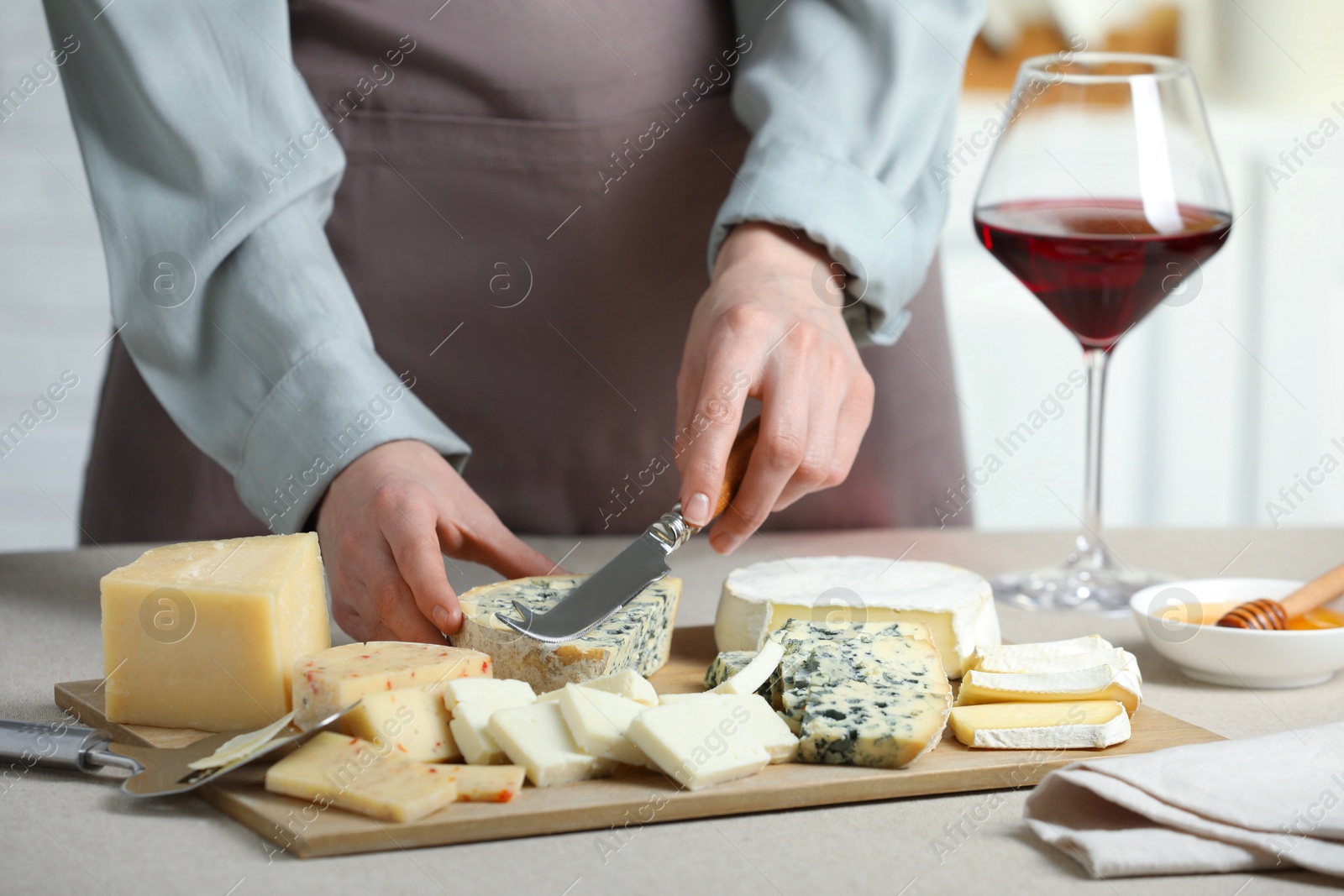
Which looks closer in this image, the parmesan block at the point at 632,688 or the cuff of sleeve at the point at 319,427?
the parmesan block at the point at 632,688

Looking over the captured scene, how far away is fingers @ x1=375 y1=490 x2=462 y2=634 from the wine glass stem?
2.00 feet

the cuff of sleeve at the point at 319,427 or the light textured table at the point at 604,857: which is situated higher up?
the cuff of sleeve at the point at 319,427

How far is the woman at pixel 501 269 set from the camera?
109 cm

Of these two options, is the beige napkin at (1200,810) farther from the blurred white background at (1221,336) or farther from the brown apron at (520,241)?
the blurred white background at (1221,336)

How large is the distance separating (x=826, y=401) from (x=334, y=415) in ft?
1.37

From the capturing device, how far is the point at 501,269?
4.64 ft

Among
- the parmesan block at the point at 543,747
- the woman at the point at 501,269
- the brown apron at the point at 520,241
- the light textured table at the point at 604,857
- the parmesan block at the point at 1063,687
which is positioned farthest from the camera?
the brown apron at the point at 520,241

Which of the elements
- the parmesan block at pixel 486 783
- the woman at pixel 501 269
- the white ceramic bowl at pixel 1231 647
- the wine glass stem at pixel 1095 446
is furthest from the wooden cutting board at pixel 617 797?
the wine glass stem at pixel 1095 446

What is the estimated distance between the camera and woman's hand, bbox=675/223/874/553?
1.01m

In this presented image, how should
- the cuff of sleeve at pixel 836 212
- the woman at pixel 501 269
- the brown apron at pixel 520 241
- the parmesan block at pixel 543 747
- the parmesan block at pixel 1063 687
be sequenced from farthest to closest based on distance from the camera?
the brown apron at pixel 520 241
the cuff of sleeve at pixel 836 212
the woman at pixel 501 269
the parmesan block at pixel 1063 687
the parmesan block at pixel 543 747

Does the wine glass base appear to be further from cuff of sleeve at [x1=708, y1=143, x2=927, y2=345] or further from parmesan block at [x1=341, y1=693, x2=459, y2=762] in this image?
parmesan block at [x1=341, y1=693, x2=459, y2=762]

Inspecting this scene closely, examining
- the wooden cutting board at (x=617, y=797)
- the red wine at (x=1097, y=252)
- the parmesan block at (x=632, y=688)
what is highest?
the red wine at (x=1097, y=252)

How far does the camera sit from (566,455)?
1.46 metres

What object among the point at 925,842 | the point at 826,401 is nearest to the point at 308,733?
the point at 925,842
